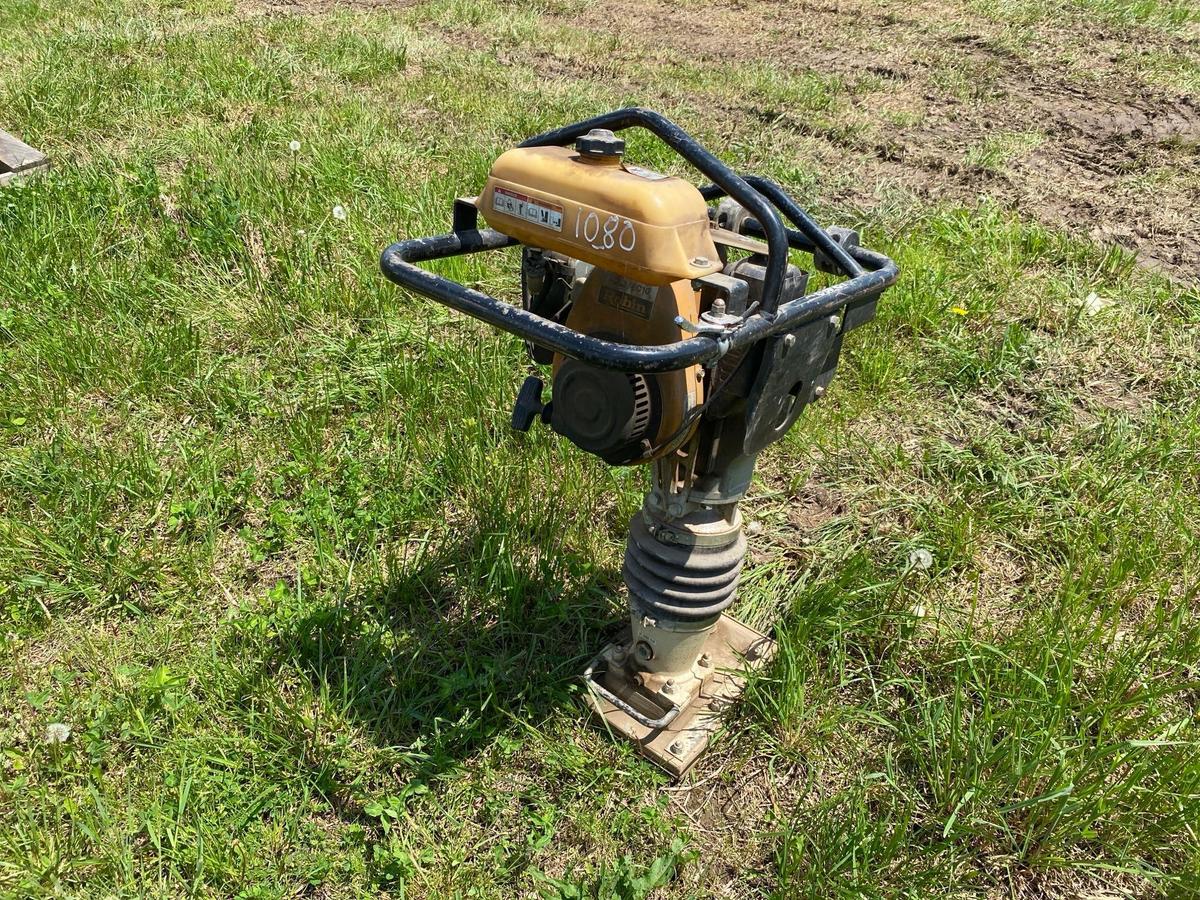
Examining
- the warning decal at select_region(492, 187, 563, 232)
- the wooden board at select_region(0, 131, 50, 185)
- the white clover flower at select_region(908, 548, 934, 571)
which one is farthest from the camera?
the wooden board at select_region(0, 131, 50, 185)

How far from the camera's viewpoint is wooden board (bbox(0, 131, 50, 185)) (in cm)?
402

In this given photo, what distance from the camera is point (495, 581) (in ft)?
7.16

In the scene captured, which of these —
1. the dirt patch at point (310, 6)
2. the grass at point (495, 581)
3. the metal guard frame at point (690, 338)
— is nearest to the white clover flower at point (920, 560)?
the grass at point (495, 581)

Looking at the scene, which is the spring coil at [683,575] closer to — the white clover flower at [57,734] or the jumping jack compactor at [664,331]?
the jumping jack compactor at [664,331]

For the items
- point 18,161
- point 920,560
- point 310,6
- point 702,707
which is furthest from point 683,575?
point 310,6

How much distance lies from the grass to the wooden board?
0.36 m

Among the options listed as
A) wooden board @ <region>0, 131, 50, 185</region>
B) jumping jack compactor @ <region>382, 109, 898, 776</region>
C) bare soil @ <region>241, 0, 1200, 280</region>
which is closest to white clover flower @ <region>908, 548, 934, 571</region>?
jumping jack compactor @ <region>382, 109, 898, 776</region>

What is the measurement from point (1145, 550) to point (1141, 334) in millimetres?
1323

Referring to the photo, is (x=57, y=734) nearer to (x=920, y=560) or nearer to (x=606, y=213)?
(x=606, y=213)

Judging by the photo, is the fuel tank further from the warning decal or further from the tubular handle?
the tubular handle

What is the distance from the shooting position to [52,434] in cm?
268

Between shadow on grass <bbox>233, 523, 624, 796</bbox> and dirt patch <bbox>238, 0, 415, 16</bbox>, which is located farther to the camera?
dirt patch <bbox>238, 0, 415, 16</bbox>

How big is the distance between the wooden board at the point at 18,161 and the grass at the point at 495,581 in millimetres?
360

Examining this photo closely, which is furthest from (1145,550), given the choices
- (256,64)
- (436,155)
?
(256,64)
